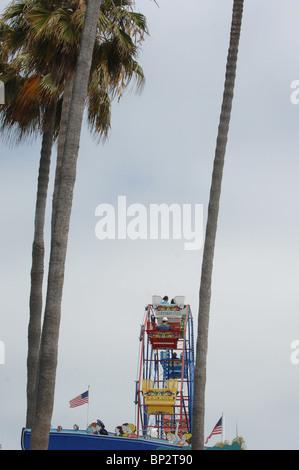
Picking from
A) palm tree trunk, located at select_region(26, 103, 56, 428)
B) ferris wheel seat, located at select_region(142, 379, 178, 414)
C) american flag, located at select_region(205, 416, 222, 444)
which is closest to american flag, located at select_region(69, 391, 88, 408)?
A: ferris wheel seat, located at select_region(142, 379, 178, 414)

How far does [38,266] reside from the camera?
23.4 m

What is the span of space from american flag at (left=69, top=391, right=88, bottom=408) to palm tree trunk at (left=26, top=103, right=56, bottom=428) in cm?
438

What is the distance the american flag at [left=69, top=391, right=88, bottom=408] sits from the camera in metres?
26.6

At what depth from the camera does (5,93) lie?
25.3 metres

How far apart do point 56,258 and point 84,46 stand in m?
4.82

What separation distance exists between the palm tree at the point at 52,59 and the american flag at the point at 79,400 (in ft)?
14.5

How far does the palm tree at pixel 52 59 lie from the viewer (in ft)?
73.1

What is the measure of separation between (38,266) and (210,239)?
24.0 ft

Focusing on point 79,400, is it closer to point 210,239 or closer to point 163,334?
point 163,334
